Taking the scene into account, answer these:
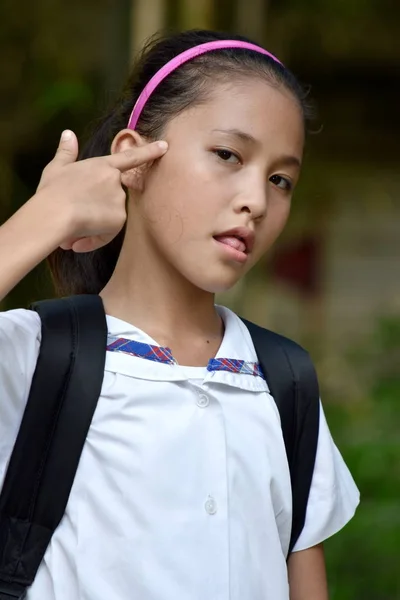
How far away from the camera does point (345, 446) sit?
544 centimetres

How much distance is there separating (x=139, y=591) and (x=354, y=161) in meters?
6.03

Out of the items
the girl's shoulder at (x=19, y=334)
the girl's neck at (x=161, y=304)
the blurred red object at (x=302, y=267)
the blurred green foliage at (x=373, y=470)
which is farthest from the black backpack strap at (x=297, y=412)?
the blurred red object at (x=302, y=267)

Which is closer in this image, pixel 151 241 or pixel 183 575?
pixel 183 575

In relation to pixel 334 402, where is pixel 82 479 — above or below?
below

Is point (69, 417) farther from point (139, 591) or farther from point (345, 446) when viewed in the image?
point (345, 446)

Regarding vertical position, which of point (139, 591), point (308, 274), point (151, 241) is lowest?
point (139, 591)

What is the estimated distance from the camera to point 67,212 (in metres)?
1.73

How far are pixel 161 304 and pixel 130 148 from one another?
0.30m

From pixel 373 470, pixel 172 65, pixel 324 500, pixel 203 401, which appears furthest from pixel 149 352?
pixel 373 470

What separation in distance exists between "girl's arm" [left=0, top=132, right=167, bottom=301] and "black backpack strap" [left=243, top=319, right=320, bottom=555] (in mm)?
438

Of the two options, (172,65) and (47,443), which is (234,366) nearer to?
(47,443)

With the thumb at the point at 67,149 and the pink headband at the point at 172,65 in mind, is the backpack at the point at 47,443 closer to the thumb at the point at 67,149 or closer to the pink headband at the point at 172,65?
the thumb at the point at 67,149

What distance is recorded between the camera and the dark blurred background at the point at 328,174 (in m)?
4.53

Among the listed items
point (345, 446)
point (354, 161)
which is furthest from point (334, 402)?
point (354, 161)
